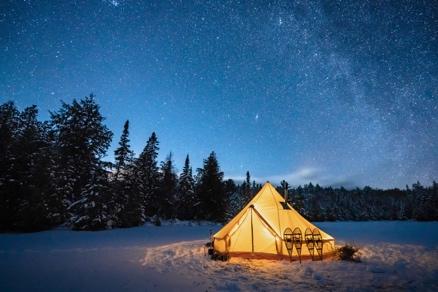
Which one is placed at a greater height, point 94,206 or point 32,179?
point 32,179

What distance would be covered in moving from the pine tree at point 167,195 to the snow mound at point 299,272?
85.0 feet

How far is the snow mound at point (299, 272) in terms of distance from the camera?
6578mm

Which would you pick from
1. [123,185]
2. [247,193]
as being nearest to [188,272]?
[123,185]

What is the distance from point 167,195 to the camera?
121ft

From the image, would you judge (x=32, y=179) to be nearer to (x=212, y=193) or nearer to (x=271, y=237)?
(x=271, y=237)

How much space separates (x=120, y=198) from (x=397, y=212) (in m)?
74.7

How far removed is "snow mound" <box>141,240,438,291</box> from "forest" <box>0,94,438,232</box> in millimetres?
3963

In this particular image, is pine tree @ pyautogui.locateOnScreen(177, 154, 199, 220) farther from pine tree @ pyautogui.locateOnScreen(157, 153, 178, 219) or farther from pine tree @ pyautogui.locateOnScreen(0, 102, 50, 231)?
pine tree @ pyautogui.locateOnScreen(0, 102, 50, 231)

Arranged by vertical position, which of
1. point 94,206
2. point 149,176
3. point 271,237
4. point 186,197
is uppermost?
point 149,176

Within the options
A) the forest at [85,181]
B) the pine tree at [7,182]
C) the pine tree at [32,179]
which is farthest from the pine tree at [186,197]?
the pine tree at [7,182]

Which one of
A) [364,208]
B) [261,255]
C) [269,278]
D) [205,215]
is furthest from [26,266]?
[364,208]

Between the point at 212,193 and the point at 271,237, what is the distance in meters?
25.8

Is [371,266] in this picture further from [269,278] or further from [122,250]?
[122,250]

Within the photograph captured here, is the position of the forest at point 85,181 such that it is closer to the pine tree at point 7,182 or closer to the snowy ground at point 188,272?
the pine tree at point 7,182
